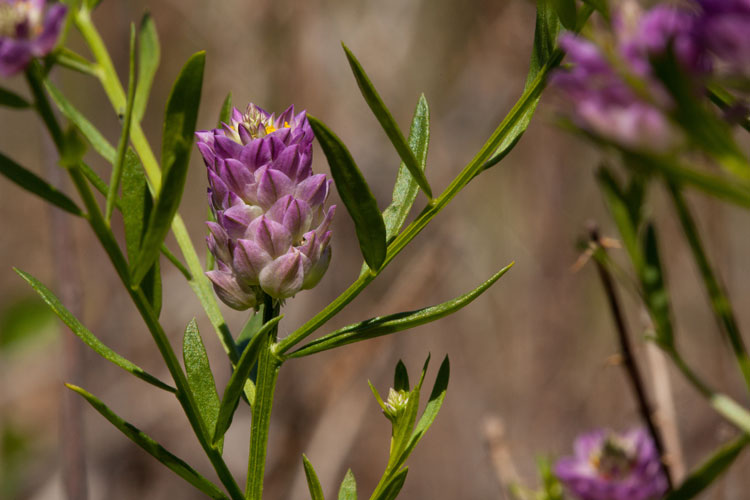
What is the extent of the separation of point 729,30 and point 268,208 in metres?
0.31

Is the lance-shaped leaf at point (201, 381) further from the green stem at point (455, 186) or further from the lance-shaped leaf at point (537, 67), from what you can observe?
the lance-shaped leaf at point (537, 67)

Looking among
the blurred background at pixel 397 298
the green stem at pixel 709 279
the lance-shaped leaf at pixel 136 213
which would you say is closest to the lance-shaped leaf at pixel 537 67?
the green stem at pixel 709 279

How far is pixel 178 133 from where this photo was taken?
42cm

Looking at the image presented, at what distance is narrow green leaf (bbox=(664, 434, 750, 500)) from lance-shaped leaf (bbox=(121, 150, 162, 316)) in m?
0.35

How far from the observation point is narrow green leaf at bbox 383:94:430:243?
56 cm

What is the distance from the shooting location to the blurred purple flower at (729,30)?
29 cm

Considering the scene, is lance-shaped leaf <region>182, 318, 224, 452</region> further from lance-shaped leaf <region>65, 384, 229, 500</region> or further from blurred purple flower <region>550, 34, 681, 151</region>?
blurred purple flower <region>550, 34, 681, 151</region>

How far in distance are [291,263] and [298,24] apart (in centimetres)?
223

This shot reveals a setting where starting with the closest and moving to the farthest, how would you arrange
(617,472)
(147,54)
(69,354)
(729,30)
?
1. (729,30)
2. (147,54)
3. (617,472)
4. (69,354)

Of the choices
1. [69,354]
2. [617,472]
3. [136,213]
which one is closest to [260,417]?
[136,213]

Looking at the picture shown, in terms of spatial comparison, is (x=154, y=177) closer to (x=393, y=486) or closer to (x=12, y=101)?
(x=12, y=101)

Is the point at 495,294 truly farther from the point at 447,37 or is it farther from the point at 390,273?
the point at 447,37

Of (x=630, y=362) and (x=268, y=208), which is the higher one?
(x=268, y=208)

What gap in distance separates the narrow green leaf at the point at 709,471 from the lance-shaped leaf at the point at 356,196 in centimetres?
23
